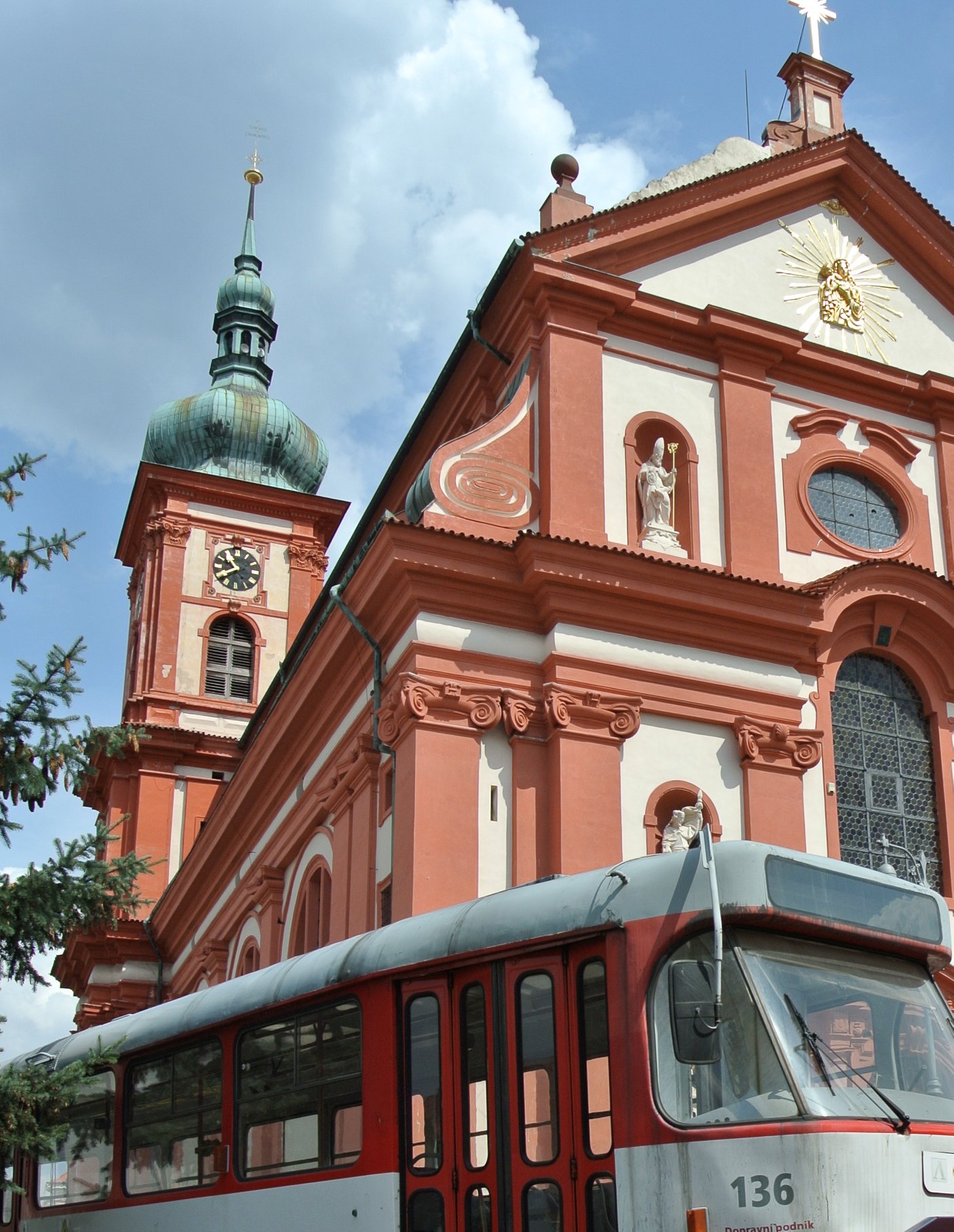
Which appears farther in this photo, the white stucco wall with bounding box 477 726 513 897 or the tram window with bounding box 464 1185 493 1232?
the white stucco wall with bounding box 477 726 513 897

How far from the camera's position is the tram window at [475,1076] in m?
8.42

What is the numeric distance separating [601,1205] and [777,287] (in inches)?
574

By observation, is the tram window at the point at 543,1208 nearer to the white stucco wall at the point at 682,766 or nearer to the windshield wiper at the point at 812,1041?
the windshield wiper at the point at 812,1041

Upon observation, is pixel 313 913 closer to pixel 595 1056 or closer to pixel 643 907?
pixel 595 1056

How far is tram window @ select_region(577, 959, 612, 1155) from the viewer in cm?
793

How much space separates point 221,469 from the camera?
1560 inches

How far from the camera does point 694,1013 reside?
Answer: 25.6 ft

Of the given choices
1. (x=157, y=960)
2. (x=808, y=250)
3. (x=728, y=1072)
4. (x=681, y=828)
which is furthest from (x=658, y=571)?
(x=157, y=960)

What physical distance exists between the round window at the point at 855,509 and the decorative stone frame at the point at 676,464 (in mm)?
1684

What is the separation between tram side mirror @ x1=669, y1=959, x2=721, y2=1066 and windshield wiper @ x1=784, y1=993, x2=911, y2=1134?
0.38 m

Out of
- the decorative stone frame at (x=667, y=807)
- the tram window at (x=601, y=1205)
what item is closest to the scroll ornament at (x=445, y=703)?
the decorative stone frame at (x=667, y=807)

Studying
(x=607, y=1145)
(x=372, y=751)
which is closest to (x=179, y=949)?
(x=372, y=751)

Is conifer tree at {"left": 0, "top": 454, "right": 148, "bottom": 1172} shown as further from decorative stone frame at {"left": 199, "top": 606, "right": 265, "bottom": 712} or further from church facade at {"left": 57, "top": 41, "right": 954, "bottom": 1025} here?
decorative stone frame at {"left": 199, "top": 606, "right": 265, "bottom": 712}

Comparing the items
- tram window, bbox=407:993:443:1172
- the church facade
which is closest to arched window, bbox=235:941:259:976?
the church facade
